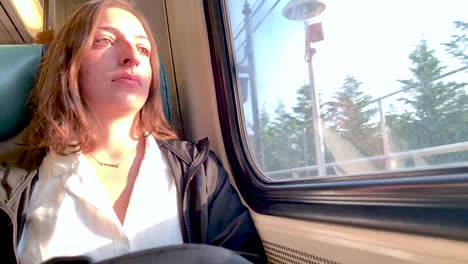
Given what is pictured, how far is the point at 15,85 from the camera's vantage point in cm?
128

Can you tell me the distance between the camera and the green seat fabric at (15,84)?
49.4 inches

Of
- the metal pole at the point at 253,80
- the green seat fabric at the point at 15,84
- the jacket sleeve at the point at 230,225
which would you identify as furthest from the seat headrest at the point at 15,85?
the metal pole at the point at 253,80

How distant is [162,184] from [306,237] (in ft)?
1.68

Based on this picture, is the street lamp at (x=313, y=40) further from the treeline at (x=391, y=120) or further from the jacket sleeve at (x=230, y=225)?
the jacket sleeve at (x=230, y=225)

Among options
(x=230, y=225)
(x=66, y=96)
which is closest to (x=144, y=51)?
(x=66, y=96)

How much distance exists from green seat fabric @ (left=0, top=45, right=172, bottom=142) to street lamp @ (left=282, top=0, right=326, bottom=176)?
98 centimetres

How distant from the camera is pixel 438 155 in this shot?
2.49 ft

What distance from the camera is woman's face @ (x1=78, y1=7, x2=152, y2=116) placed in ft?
3.97

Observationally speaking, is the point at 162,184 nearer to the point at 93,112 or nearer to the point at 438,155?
the point at 93,112

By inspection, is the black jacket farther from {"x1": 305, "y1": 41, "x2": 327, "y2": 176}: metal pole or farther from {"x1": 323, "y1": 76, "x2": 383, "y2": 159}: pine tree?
{"x1": 323, "y1": 76, "x2": 383, "y2": 159}: pine tree

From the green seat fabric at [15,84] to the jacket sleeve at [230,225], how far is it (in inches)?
27.5

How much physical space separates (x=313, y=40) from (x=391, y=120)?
1.24 ft

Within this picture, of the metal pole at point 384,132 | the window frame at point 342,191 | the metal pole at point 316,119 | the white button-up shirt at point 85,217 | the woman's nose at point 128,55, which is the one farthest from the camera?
the woman's nose at point 128,55

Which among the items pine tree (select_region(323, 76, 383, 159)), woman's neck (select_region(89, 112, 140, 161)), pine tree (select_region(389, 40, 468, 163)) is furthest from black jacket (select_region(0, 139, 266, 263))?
pine tree (select_region(389, 40, 468, 163))
